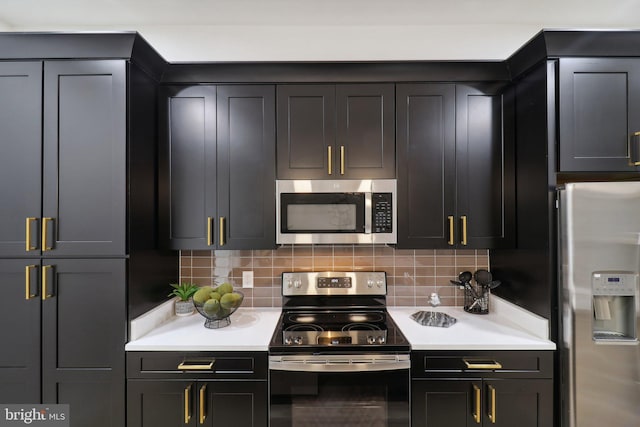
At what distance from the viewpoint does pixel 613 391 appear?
1.53m

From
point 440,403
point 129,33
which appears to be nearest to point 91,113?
point 129,33

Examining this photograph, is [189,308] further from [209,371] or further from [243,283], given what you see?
[209,371]

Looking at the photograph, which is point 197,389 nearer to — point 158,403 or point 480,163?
point 158,403

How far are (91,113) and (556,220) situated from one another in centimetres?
253

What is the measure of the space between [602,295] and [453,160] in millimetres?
1021

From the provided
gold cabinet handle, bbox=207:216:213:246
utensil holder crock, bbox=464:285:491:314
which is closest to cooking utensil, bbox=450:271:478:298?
utensil holder crock, bbox=464:285:491:314

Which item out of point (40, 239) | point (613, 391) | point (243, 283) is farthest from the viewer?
point (243, 283)

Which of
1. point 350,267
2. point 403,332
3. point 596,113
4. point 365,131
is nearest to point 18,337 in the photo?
point 350,267

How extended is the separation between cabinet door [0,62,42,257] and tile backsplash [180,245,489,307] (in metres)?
0.96

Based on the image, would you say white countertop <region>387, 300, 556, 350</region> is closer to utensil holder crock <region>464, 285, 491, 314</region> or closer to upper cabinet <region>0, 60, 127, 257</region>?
utensil holder crock <region>464, 285, 491, 314</region>

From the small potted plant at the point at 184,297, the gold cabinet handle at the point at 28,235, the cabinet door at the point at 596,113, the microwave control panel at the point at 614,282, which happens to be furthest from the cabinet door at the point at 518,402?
the gold cabinet handle at the point at 28,235

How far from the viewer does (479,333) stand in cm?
179

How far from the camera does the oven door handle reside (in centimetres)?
162

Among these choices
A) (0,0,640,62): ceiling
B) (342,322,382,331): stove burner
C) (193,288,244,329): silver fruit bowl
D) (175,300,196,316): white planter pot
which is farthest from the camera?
(175,300,196,316): white planter pot
